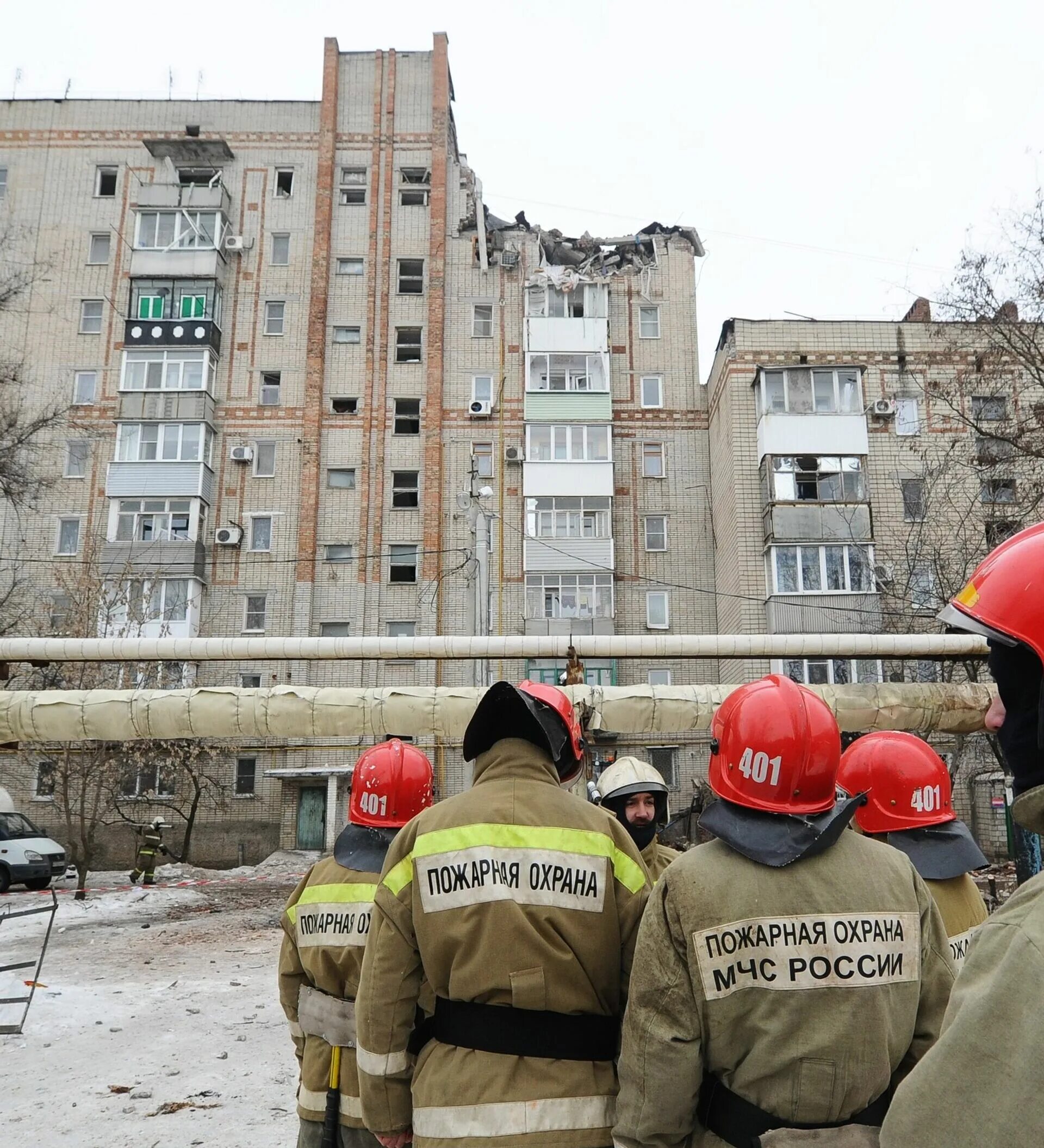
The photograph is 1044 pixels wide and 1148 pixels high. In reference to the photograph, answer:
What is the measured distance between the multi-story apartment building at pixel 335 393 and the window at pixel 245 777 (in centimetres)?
9

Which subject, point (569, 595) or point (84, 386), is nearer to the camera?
point (569, 595)

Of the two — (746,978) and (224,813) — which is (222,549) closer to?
(224,813)

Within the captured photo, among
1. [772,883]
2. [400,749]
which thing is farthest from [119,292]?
[772,883]

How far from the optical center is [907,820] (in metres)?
3.85

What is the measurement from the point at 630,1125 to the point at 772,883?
0.71m

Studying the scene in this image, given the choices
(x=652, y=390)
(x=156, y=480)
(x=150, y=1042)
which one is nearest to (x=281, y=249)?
(x=156, y=480)

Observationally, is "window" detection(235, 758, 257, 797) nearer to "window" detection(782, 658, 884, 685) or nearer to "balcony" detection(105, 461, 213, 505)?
"balcony" detection(105, 461, 213, 505)

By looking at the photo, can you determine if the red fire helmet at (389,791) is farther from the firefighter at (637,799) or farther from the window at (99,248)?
the window at (99,248)

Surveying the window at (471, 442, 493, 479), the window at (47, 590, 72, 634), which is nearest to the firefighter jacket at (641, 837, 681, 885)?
the window at (47, 590, 72, 634)

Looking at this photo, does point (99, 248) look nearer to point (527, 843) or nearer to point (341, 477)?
point (341, 477)

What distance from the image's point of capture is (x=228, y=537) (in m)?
31.5

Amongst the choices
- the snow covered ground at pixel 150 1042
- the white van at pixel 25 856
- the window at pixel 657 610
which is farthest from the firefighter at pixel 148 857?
the window at pixel 657 610

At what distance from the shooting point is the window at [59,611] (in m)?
25.7

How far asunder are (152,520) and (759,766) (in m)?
31.8
